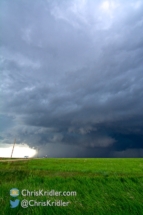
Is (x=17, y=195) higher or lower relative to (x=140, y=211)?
higher

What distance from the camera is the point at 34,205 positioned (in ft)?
19.1

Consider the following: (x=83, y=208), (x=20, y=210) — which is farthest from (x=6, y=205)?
(x=83, y=208)

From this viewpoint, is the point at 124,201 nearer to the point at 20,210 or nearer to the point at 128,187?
the point at 128,187

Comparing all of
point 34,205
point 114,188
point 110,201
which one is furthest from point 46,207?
point 114,188

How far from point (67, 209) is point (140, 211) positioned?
2.19m

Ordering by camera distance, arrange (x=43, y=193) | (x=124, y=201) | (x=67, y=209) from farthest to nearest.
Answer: (x=43, y=193), (x=124, y=201), (x=67, y=209)

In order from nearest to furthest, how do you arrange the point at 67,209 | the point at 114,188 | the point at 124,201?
the point at 67,209 → the point at 124,201 → the point at 114,188

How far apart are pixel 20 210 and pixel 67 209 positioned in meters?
1.42

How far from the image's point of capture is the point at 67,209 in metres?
5.62

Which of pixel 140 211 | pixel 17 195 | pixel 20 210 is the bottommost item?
pixel 140 211

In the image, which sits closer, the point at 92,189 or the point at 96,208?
the point at 96,208

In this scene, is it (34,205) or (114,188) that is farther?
(114,188)

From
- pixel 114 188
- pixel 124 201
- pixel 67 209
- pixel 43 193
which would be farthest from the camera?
pixel 114 188

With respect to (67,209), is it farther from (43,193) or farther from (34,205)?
(43,193)
